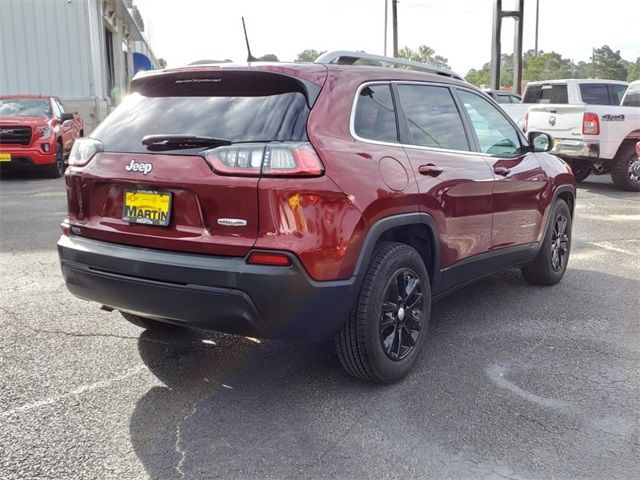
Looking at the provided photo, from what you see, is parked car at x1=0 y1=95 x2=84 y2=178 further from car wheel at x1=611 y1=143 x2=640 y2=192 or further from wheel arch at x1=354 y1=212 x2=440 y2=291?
wheel arch at x1=354 y1=212 x2=440 y2=291

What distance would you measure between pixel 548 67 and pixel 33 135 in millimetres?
97203

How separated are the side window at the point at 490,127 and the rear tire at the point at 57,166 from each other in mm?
10483

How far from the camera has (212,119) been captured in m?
3.18

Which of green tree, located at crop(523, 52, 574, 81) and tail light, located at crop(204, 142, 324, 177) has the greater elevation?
green tree, located at crop(523, 52, 574, 81)

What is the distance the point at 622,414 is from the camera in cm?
324

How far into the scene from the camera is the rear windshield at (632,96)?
11906 mm

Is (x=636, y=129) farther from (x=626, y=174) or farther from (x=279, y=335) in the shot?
(x=279, y=335)

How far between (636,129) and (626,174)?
2.60ft

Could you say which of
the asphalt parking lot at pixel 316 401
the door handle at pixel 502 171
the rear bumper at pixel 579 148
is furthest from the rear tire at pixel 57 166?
the door handle at pixel 502 171

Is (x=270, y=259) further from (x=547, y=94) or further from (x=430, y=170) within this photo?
(x=547, y=94)

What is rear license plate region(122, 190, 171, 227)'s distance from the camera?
312cm

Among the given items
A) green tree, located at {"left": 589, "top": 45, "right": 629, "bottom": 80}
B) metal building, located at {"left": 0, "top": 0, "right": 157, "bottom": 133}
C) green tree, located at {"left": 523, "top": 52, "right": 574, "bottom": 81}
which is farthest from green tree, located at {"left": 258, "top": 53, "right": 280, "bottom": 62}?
green tree, located at {"left": 589, "top": 45, "right": 629, "bottom": 80}

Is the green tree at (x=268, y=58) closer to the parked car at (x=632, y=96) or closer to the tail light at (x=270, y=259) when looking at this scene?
the tail light at (x=270, y=259)

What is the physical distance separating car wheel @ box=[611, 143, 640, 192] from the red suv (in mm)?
8780
